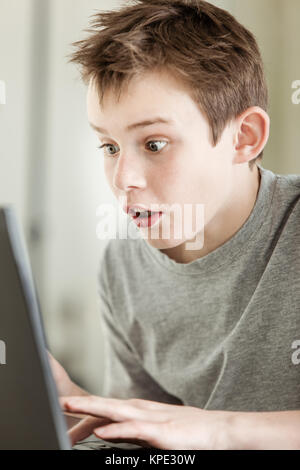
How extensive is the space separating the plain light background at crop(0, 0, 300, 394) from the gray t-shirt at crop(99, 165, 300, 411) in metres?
1.02

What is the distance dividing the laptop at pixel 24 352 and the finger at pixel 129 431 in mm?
105

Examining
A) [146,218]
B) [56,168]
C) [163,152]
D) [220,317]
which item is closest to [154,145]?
[163,152]

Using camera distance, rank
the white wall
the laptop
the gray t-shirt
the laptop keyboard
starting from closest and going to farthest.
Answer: the laptop → the laptop keyboard → the gray t-shirt → the white wall

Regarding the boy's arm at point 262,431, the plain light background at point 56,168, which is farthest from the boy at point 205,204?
the plain light background at point 56,168

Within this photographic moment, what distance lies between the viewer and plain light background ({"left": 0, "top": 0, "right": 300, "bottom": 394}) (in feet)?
6.48

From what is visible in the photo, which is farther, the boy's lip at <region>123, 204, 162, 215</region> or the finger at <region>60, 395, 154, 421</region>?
the boy's lip at <region>123, 204, 162, 215</region>

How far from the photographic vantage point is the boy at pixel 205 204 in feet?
2.55

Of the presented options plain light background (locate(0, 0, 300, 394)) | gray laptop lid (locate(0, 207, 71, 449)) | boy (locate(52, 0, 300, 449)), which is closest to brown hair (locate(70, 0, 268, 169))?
boy (locate(52, 0, 300, 449))

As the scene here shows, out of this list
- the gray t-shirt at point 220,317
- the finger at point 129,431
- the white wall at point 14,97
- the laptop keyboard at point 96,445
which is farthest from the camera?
the white wall at point 14,97

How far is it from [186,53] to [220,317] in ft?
1.44

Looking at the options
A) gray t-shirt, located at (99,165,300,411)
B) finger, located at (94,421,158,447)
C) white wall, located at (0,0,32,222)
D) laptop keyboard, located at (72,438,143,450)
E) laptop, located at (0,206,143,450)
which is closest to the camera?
laptop, located at (0,206,143,450)

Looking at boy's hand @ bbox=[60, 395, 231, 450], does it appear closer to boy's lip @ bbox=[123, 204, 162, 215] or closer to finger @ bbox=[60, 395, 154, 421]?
finger @ bbox=[60, 395, 154, 421]

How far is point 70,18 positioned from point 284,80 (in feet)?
2.77

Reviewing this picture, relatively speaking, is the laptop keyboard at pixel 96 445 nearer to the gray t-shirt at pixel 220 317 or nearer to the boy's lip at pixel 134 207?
the gray t-shirt at pixel 220 317
